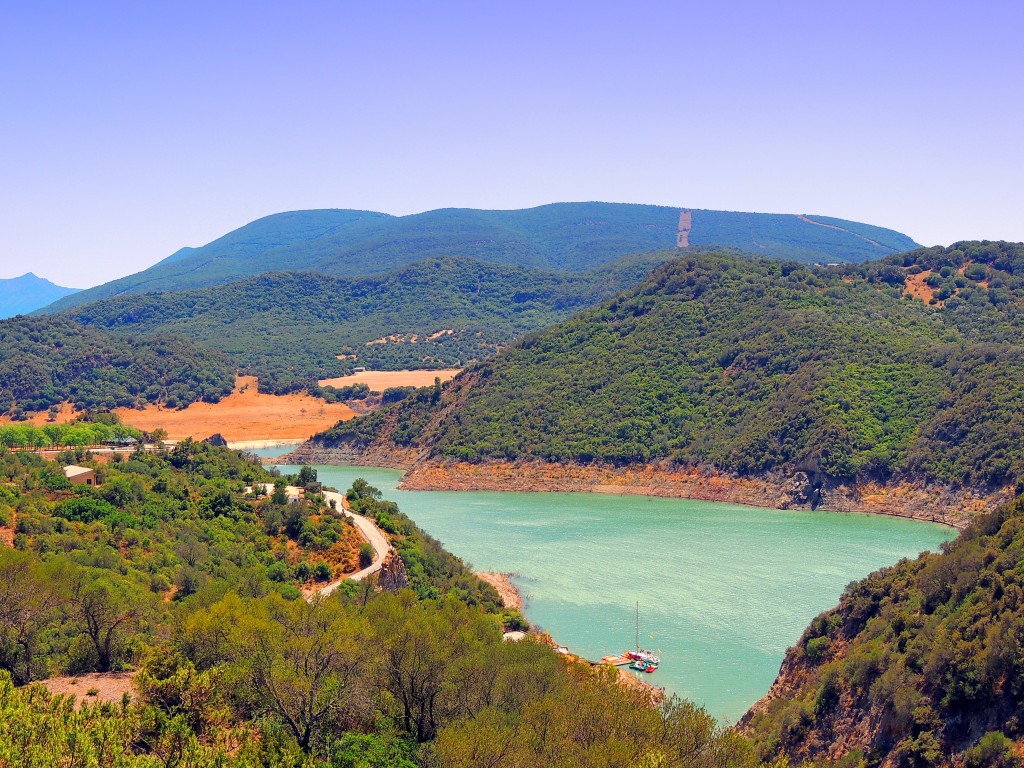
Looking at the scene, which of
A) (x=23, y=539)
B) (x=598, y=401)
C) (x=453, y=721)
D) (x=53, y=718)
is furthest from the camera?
(x=598, y=401)

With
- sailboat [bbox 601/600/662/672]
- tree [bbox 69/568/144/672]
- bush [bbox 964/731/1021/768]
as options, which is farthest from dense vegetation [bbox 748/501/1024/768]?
tree [bbox 69/568/144/672]

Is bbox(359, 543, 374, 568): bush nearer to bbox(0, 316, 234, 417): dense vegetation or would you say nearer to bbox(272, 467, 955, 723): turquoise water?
bbox(272, 467, 955, 723): turquoise water

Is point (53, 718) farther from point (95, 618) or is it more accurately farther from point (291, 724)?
point (95, 618)

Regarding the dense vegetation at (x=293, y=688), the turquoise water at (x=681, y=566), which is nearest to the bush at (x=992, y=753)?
the dense vegetation at (x=293, y=688)

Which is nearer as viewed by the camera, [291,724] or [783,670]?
[291,724]

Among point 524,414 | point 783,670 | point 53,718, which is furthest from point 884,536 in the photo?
point 53,718

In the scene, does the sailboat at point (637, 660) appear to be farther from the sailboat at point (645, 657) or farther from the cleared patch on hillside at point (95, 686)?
the cleared patch on hillside at point (95, 686)
